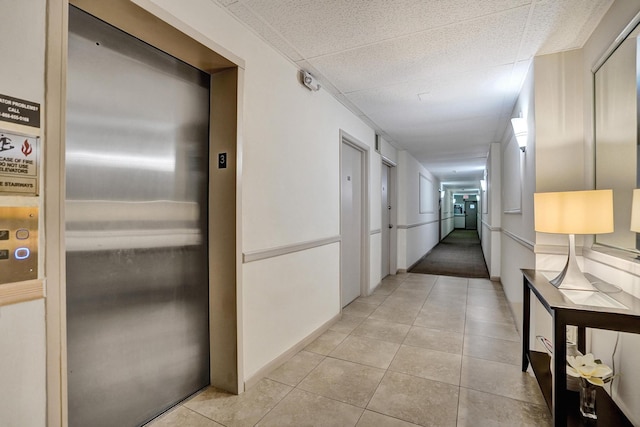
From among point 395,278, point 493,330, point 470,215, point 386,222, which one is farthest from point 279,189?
point 470,215

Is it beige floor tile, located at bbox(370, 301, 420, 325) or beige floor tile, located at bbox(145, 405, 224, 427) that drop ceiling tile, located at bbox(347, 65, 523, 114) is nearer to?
beige floor tile, located at bbox(370, 301, 420, 325)

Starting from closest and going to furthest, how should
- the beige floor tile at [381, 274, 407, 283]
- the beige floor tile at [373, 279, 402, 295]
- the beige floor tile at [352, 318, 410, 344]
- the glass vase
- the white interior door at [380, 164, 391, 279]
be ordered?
the glass vase → the beige floor tile at [352, 318, 410, 344] → the beige floor tile at [373, 279, 402, 295] → the beige floor tile at [381, 274, 407, 283] → the white interior door at [380, 164, 391, 279]

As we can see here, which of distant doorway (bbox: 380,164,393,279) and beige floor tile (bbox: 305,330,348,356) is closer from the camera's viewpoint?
beige floor tile (bbox: 305,330,348,356)

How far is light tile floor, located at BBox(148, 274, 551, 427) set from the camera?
1.75m

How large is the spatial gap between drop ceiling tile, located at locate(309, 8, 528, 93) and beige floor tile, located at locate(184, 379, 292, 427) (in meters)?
2.58

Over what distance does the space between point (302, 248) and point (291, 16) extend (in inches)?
69.4

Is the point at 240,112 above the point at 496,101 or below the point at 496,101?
below

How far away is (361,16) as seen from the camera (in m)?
1.88

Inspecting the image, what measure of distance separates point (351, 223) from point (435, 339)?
1780 millimetres

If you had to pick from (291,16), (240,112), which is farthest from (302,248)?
(291,16)

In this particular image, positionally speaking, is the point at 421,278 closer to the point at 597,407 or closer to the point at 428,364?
the point at 428,364

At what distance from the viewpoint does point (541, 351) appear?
7.39 feet

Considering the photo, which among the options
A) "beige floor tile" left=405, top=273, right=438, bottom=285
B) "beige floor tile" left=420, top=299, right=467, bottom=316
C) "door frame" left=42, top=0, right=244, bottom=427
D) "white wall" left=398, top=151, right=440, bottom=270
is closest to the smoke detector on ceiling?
"door frame" left=42, top=0, right=244, bottom=427

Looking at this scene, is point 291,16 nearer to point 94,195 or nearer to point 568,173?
point 94,195
